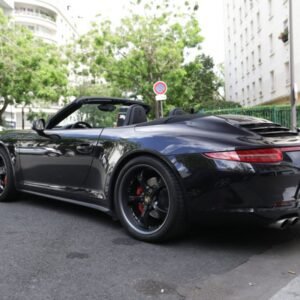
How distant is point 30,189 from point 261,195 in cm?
297

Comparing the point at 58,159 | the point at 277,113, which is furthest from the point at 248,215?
the point at 277,113

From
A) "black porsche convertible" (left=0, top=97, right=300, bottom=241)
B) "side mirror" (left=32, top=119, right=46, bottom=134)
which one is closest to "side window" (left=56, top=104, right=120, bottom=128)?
"black porsche convertible" (left=0, top=97, right=300, bottom=241)

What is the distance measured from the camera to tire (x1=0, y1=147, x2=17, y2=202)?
5.48m

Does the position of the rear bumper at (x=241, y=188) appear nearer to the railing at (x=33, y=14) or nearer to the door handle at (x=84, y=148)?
the door handle at (x=84, y=148)

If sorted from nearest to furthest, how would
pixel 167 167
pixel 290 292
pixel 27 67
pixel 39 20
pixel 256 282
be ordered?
pixel 290 292, pixel 256 282, pixel 167 167, pixel 27 67, pixel 39 20

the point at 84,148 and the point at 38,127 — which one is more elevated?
the point at 38,127

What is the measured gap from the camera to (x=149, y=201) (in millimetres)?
3840

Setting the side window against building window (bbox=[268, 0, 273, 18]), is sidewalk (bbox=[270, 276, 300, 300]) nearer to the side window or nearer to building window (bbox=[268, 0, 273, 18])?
the side window

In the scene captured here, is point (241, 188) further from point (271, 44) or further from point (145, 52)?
point (271, 44)

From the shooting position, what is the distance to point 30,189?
5207 mm

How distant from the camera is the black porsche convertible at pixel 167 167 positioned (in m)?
3.32

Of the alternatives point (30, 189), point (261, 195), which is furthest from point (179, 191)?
point (30, 189)

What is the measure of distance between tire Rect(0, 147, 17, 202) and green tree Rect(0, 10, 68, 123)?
75.7ft

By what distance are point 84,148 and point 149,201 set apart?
3.14 ft
